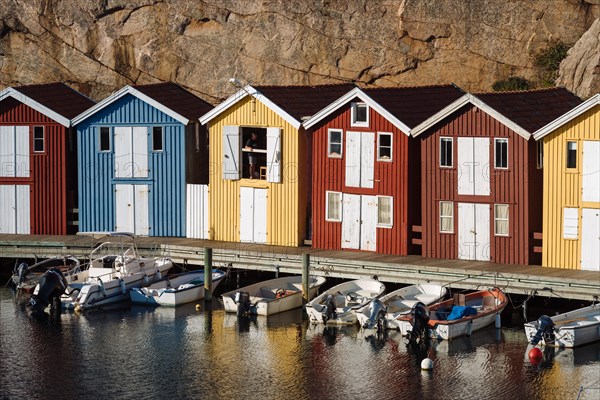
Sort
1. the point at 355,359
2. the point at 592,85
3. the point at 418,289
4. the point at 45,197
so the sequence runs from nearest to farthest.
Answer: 1. the point at 355,359
2. the point at 418,289
3. the point at 45,197
4. the point at 592,85

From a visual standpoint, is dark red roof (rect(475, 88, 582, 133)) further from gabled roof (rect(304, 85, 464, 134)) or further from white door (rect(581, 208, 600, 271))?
white door (rect(581, 208, 600, 271))

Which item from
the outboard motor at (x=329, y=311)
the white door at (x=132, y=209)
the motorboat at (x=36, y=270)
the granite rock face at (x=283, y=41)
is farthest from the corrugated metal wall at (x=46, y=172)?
the granite rock face at (x=283, y=41)

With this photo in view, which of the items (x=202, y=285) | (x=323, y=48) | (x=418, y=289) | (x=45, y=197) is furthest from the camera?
(x=323, y=48)

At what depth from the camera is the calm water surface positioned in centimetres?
4166

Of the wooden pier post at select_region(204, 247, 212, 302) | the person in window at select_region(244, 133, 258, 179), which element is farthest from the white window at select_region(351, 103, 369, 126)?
the wooden pier post at select_region(204, 247, 212, 302)

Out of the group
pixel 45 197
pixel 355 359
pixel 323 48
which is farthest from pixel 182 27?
pixel 355 359

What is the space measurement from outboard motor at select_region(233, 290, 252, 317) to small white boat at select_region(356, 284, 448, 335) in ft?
13.2

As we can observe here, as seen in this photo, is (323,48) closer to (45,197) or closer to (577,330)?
(45,197)

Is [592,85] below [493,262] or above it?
above

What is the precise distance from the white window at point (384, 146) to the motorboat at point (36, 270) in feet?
37.3

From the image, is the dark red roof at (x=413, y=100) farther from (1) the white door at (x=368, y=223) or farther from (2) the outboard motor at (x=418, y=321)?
(2) the outboard motor at (x=418, y=321)

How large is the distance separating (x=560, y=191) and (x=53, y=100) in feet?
68.2

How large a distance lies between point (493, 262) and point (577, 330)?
21.6 feet

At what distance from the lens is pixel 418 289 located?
49.8m
